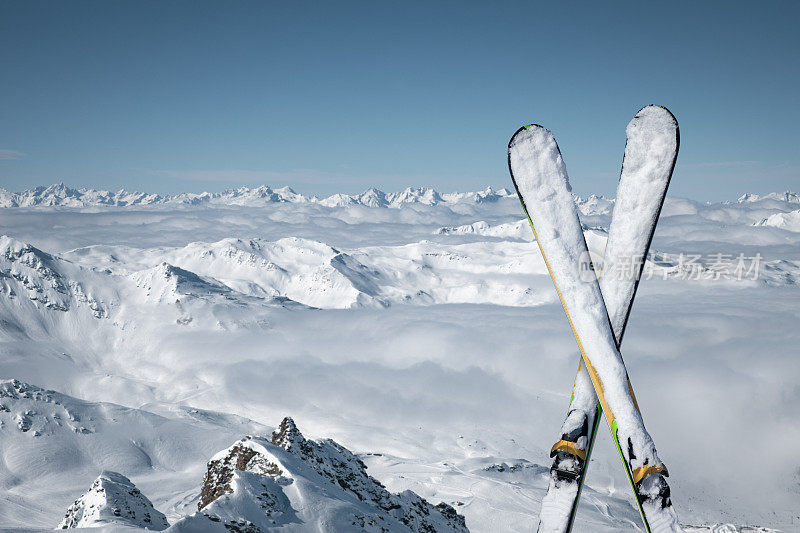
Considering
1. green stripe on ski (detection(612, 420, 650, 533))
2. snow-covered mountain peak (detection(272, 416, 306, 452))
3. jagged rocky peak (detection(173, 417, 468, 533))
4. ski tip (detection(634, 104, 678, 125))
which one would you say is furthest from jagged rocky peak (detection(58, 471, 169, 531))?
ski tip (detection(634, 104, 678, 125))

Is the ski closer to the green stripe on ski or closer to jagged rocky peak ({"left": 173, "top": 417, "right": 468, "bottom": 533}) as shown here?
the green stripe on ski

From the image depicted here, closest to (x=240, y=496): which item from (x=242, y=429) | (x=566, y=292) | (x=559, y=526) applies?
(x=559, y=526)

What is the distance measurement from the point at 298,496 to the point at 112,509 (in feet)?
26.9

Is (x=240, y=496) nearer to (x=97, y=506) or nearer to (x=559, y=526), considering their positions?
(x=97, y=506)

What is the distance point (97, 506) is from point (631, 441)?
23.3 meters

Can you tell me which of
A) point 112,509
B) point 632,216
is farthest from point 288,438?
point 632,216

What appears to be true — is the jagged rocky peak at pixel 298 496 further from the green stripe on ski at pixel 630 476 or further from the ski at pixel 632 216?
the green stripe on ski at pixel 630 476

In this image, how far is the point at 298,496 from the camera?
20.7m

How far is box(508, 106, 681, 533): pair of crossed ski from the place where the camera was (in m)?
6.95

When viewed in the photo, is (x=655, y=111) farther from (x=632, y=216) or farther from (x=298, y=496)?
(x=298, y=496)

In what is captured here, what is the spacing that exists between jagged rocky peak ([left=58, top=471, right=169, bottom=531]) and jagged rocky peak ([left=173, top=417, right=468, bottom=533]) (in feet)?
8.67

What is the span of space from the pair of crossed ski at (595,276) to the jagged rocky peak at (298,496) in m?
12.2

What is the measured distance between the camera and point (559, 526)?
22.8 feet

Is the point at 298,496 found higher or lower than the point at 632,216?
lower
